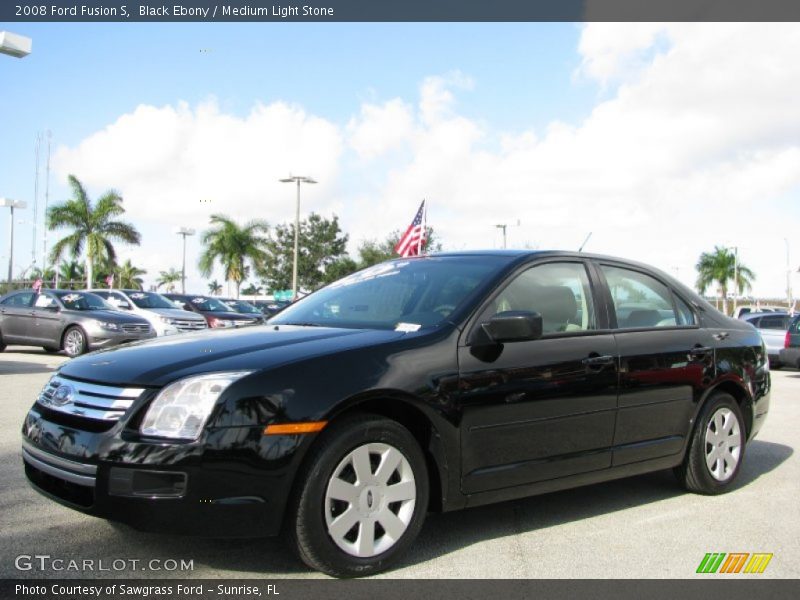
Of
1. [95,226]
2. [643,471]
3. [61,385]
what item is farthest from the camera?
[95,226]

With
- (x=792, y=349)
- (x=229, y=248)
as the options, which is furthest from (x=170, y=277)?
(x=792, y=349)

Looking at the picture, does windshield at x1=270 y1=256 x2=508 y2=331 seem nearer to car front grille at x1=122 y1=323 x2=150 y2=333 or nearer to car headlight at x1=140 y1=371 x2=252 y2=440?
car headlight at x1=140 y1=371 x2=252 y2=440

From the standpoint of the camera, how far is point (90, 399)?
3584mm

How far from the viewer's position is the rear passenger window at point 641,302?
506 centimetres

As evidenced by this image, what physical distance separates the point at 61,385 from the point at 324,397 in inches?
51.3

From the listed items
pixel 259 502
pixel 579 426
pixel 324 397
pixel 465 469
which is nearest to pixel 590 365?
pixel 579 426

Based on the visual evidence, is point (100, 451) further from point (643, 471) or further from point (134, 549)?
point (643, 471)

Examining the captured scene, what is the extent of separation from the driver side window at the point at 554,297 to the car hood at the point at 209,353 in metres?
0.85

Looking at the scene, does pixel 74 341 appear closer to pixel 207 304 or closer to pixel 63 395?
pixel 207 304

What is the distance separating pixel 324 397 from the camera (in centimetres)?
352

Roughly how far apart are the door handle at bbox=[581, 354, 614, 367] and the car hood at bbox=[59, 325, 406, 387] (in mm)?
1196

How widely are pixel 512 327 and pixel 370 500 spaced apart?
1.11 metres

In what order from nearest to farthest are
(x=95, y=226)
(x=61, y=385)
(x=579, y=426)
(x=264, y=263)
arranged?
(x=61, y=385), (x=579, y=426), (x=95, y=226), (x=264, y=263)

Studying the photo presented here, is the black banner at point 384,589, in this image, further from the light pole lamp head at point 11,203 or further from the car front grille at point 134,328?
the light pole lamp head at point 11,203
